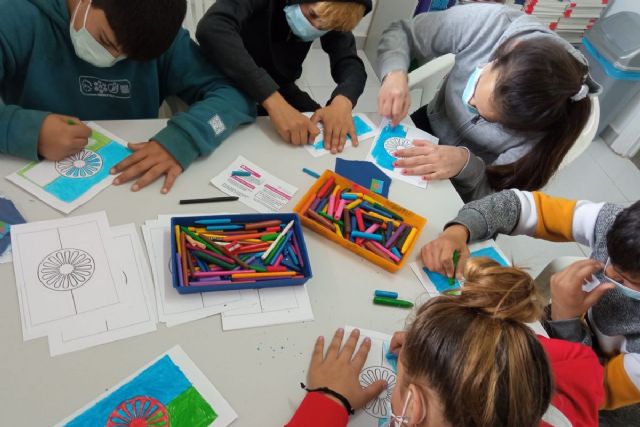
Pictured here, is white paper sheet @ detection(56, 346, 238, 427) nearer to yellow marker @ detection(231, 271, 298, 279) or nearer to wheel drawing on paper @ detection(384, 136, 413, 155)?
yellow marker @ detection(231, 271, 298, 279)

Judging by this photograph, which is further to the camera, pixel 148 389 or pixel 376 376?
pixel 376 376

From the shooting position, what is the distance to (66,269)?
75 centimetres

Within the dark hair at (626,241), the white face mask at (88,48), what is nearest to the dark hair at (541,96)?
the dark hair at (626,241)

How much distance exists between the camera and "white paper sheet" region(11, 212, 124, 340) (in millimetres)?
699

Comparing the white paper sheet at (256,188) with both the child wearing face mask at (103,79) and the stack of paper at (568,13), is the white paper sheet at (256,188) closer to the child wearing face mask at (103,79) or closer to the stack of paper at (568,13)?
the child wearing face mask at (103,79)

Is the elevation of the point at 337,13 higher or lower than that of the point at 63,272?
higher

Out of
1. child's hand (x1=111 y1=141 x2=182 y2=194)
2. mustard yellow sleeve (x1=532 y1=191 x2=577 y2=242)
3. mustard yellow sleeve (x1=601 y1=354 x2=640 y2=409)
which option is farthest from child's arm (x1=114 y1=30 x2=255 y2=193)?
mustard yellow sleeve (x1=601 y1=354 x2=640 y2=409)

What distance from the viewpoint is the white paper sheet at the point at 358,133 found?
1.12 m

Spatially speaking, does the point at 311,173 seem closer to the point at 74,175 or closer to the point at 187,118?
the point at 187,118

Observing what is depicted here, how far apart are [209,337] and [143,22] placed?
622mm

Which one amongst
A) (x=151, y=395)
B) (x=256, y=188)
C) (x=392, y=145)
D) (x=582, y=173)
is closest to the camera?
(x=151, y=395)

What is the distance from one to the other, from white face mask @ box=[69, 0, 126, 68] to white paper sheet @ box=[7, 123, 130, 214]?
0.55 ft

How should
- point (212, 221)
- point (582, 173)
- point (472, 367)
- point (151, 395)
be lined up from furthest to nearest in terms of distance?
point (582, 173) < point (212, 221) < point (151, 395) < point (472, 367)

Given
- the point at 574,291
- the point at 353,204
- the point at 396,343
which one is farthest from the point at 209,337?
the point at 574,291
